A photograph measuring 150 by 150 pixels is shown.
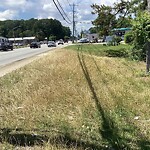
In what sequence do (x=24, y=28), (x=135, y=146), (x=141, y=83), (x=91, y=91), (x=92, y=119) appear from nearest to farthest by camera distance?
(x=135, y=146) < (x=92, y=119) < (x=91, y=91) < (x=141, y=83) < (x=24, y=28)

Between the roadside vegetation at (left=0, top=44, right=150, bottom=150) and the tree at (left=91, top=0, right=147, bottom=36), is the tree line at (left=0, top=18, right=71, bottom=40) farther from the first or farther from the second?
the roadside vegetation at (left=0, top=44, right=150, bottom=150)

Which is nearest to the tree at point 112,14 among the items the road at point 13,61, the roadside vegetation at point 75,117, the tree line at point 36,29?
the road at point 13,61

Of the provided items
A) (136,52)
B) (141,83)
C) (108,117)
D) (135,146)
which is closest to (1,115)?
(108,117)

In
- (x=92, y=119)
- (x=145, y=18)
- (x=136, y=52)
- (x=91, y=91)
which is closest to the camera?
(x=92, y=119)

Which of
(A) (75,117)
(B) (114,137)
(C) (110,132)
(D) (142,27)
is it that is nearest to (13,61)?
(D) (142,27)

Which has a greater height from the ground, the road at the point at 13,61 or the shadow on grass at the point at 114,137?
the shadow on grass at the point at 114,137

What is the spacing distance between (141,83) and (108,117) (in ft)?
18.9

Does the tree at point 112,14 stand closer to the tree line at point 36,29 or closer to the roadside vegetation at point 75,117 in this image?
the roadside vegetation at point 75,117

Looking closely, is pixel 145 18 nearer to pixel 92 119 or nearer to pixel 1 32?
pixel 92 119

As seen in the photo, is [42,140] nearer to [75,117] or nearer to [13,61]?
[75,117]

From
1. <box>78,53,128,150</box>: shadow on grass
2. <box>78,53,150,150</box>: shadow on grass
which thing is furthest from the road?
<box>78,53,150,150</box>: shadow on grass

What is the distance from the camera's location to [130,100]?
937 cm

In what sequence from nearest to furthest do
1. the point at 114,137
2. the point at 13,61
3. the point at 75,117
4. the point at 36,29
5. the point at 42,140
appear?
the point at 42,140
the point at 114,137
the point at 75,117
the point at 13,61
the point at 36,29

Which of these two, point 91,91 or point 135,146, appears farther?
point 91,91
